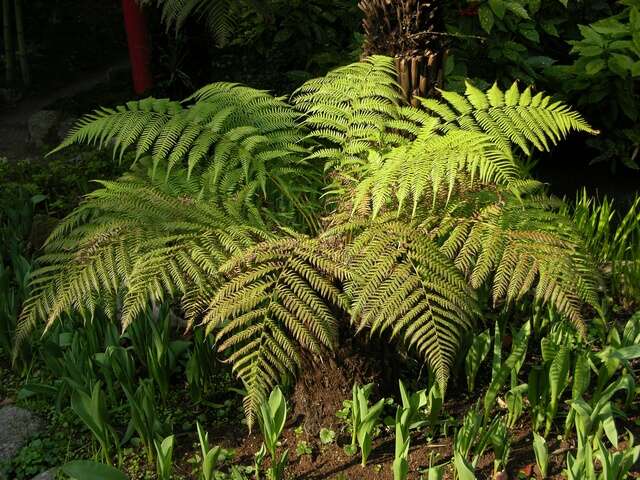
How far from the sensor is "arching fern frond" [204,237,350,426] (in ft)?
8.39

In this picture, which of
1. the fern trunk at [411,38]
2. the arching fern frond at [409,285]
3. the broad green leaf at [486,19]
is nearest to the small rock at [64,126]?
the broad green leaf at [486,19]

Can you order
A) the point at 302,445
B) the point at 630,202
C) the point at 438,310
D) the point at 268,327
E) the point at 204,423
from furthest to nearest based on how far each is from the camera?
the point at 630,202 < the point at 204,423 < the point at 302,445 < the point at 268,327 < the point at 438,310

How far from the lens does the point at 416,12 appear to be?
2957 mm

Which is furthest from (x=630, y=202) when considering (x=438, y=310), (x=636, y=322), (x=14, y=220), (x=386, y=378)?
(x=14, y=220)

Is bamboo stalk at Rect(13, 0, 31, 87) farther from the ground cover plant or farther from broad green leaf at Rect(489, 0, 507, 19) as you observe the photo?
the ground cover plant

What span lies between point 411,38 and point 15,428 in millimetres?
2137

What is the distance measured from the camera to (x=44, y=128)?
6691mm

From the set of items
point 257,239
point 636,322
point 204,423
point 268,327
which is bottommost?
point 204,423

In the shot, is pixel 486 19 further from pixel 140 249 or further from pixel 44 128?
pixel 44 128

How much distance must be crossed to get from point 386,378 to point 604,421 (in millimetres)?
800

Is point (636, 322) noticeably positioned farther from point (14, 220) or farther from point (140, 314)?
point (14, 220)

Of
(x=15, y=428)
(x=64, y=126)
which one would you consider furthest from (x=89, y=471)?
(x=64, y=126)

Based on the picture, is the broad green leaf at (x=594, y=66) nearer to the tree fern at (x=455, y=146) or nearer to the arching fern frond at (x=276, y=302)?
the tree fern at (x=455, y=146)

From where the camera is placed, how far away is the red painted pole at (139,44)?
6.46m
